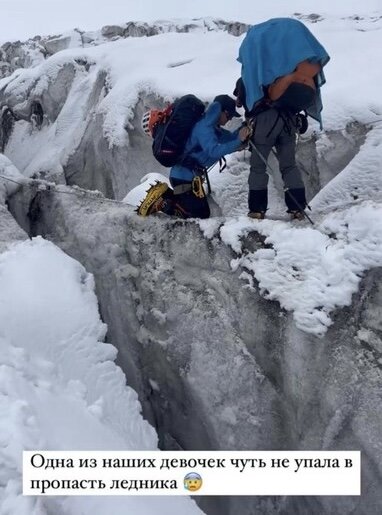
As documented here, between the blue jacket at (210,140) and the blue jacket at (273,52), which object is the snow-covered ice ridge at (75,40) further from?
the blue jacket at (273,52)

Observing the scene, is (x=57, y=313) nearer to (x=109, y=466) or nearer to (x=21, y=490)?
(x=109, y=466)

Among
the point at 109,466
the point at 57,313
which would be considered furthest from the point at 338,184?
the point at 109,466

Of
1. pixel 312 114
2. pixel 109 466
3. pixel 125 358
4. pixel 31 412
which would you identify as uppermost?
pixel 312 114

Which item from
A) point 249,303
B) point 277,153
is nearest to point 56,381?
point 249,303

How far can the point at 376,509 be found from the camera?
3254 mm

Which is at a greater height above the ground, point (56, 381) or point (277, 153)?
point (277, 153)

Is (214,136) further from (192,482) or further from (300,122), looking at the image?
(192,482)

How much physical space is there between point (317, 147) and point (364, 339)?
3.44m

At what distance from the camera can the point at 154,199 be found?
473cm

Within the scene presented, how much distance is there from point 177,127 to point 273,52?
3.38 feet

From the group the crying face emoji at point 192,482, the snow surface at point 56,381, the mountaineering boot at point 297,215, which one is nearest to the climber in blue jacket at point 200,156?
the mountaineering boot at point 297,215

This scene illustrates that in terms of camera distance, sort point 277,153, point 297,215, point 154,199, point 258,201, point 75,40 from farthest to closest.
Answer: point 75,40, point 154,199, point 277,153, point 258,201, point 297,215

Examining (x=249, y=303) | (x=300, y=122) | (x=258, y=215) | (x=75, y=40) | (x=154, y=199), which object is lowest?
(x=75, y=40)

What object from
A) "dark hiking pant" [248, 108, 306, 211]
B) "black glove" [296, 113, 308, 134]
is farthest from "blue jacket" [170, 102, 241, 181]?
"black glove" [296, 113, 308, 134]
